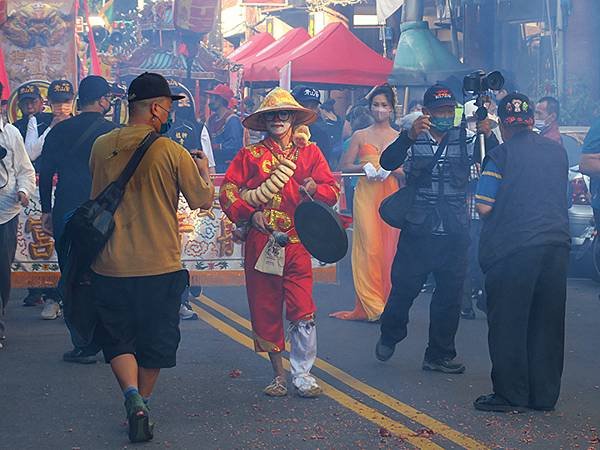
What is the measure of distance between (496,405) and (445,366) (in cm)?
124

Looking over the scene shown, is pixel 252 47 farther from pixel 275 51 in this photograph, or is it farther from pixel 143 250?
pixel 143 250

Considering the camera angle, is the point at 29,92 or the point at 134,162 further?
the point at 29,92

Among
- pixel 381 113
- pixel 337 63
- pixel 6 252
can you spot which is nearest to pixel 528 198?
pixel 381 113

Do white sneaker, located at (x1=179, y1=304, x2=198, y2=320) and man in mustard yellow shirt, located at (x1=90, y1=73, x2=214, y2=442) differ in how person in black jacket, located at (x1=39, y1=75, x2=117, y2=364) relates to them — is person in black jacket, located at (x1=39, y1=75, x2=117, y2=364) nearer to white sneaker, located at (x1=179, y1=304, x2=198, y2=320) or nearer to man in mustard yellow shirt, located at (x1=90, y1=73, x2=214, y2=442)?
white sneaker, located at (x1=179, y1=304, x2=198, y2=320)

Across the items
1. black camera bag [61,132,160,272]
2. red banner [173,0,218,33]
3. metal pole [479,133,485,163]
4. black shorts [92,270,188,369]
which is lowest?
black shorts [92,270,188,369]

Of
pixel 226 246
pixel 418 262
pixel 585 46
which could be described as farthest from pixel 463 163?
pixel 585 46

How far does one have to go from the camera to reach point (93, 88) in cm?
901

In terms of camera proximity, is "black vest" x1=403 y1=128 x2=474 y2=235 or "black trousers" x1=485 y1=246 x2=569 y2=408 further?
"black vest" x1=403 y1=128 x2=474 y2=235

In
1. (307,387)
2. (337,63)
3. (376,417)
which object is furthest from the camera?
(337,63)

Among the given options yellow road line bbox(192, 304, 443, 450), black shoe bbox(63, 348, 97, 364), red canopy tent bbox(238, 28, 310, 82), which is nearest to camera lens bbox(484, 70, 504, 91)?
yellow road line bbox(192, 304, 443, 450)

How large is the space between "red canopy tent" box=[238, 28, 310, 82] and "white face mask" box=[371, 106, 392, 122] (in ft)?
54.4

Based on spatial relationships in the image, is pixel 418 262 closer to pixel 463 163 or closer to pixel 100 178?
pixel 463 163

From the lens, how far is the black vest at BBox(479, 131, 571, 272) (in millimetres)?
7562

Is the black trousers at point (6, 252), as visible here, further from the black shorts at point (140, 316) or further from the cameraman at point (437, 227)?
the black shorts at point (140, 316)
